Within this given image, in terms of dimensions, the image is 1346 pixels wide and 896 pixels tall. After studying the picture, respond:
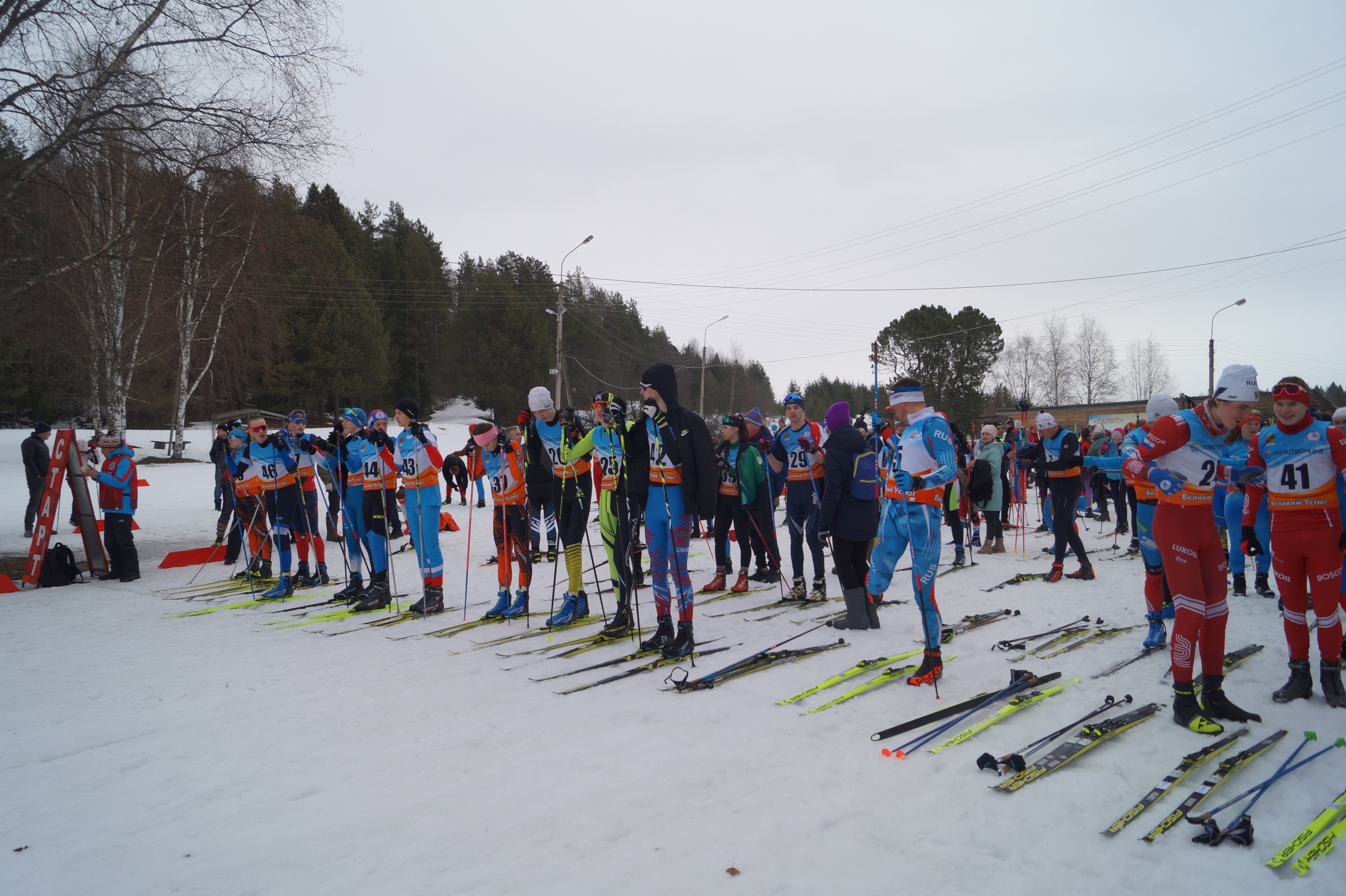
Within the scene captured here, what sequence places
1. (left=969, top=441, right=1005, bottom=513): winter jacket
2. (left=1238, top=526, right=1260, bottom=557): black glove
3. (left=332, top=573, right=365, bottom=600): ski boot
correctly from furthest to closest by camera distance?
(left=969, top=441, right=1005, bottom=513): winter jacket → (left=332, top=573, right=365, bottom=600): ski boot → (left=1238, top=526, right=1260, bottom=557): black glove

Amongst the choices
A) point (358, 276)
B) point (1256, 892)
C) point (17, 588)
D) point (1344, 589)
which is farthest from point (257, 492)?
point (358, 276)

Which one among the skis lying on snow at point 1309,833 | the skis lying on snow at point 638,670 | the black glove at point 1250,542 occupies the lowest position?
the skis lying on snow at point 638,670

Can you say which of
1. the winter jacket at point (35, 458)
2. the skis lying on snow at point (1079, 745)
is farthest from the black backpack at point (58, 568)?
the skis lying on snow at point (1079, 745)

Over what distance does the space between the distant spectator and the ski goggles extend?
17.7m

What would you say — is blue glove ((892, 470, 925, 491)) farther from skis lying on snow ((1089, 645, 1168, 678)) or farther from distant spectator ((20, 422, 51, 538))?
distant spectator ((20, 422, 51, 538))

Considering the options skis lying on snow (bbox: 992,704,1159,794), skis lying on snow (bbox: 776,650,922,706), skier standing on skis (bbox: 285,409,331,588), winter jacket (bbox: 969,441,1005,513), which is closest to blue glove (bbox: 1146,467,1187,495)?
skis lying on snow (bbox: 992,704,1159,794)

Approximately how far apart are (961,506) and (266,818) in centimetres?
1174

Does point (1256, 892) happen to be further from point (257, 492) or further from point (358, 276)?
point (358, 276)

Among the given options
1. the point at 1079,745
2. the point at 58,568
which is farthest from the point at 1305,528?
the point at 58,568

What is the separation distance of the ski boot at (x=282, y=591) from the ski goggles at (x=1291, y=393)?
1075 cm

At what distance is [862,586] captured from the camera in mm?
6711

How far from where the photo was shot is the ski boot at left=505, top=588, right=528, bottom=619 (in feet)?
24.8

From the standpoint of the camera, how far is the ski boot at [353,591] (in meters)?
8.65

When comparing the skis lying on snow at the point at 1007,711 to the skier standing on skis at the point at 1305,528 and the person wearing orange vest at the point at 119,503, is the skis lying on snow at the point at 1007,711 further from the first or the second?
the person wearing orange vest at the point at 119,503
